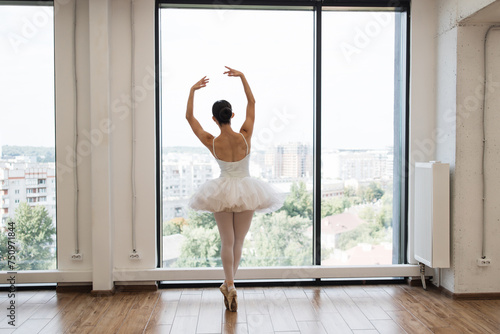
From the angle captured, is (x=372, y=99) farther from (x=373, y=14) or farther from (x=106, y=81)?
(x=106, y=81)

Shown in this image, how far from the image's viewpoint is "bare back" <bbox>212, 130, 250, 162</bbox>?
3.47 meters

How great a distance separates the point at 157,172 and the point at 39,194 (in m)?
1.12

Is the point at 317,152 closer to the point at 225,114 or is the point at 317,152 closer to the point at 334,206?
the point at 334,206

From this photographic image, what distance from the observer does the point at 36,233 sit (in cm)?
403

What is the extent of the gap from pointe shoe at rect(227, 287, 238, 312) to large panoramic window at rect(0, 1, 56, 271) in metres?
1.82

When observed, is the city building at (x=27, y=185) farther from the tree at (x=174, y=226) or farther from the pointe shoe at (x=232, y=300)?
the pointe shoe at (x=232, y=300)

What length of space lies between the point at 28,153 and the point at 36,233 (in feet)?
2.47

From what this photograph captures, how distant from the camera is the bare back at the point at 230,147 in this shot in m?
3.47

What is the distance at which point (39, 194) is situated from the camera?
404 cm

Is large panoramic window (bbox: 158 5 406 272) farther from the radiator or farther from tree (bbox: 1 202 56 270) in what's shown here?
tree (bbox: 1 202 56 270)
